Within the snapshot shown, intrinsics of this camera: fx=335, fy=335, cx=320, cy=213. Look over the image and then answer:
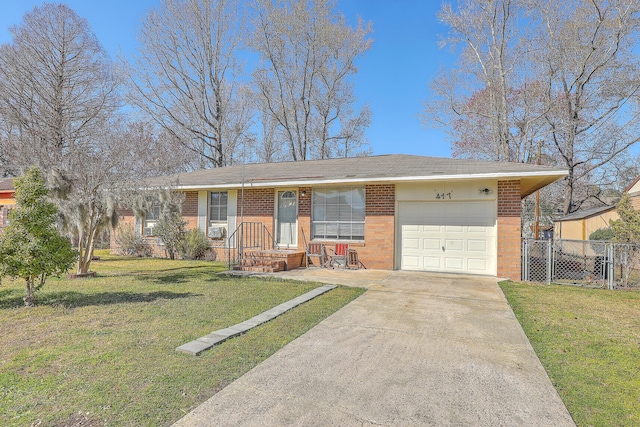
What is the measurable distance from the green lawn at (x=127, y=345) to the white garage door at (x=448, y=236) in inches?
134

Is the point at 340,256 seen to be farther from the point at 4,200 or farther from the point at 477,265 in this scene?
the point at 4,200

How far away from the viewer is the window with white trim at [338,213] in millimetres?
10211

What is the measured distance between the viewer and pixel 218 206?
40.3ft

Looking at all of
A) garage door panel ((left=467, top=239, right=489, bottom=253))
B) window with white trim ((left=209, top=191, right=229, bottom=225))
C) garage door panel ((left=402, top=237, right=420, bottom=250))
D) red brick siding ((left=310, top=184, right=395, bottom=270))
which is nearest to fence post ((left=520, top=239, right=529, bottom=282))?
garage door panel ((left=467, top=239, right=489, bottom=253))

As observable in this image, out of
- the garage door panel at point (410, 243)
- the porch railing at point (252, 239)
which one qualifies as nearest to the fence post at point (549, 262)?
the garage door panel at point (410, 243)

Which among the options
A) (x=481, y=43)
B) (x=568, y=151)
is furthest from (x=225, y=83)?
(x=568, y=151)

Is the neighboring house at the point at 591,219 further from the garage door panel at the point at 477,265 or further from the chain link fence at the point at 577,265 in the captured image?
the garage door panel at the point at 477,265

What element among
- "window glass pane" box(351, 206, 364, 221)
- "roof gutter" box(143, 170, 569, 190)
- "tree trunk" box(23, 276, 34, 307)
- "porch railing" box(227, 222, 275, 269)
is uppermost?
"roof gutter" box(143, 170, 569, 190)

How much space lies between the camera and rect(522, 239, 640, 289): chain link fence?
312 inches

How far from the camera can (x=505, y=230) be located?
8.66 meters

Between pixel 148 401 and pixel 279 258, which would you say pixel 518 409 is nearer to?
pixel 148 401

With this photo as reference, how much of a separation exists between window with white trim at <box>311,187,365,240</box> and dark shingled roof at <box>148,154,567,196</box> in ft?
1.99

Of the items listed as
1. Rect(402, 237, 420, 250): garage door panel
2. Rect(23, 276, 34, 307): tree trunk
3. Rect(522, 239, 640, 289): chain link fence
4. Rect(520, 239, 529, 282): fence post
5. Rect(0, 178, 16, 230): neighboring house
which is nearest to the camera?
Rect(23, 276, 34, 307): tree trunk

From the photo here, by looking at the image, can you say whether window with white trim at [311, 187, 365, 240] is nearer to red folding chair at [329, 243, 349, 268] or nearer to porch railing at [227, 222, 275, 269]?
red folding chair at [329, 243, 349, 268]
